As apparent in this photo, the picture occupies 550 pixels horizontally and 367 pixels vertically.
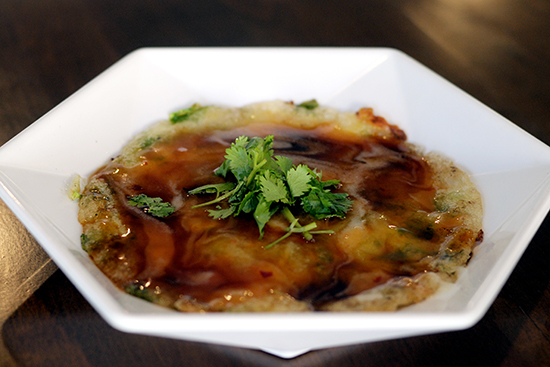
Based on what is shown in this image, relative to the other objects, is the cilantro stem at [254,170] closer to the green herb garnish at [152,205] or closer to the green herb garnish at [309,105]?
the green herb garnish at [152,205]

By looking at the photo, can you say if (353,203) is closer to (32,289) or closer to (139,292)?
(139,292)

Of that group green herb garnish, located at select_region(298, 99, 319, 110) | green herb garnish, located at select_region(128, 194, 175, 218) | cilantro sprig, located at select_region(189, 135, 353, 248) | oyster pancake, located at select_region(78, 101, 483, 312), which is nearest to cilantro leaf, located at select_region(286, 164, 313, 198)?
cilantro sprig, located at select_region(189, 135, 353, 248)

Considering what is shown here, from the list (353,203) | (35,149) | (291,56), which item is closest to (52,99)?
(35,149)

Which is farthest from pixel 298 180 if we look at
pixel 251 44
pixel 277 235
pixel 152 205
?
pixel 251 44

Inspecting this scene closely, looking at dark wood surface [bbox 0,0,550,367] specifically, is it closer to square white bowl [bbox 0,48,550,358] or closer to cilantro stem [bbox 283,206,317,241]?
square white bowl [bbox 0,48,550,358]

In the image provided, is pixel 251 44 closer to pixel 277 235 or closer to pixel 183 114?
pixel 183 114

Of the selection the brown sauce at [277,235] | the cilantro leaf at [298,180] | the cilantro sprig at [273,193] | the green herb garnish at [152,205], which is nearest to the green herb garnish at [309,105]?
the brown sauce at [277,235]
